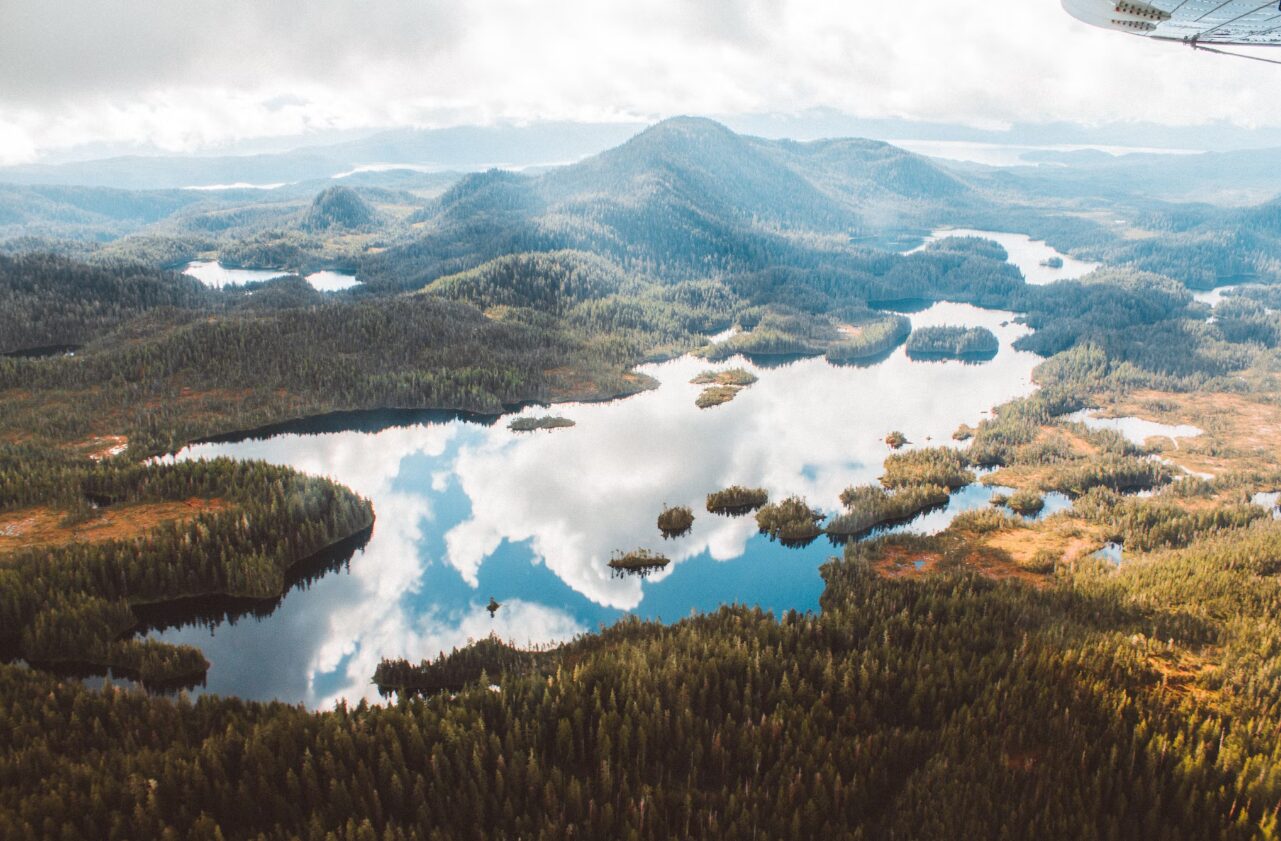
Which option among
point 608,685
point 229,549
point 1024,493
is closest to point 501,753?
point 608,685

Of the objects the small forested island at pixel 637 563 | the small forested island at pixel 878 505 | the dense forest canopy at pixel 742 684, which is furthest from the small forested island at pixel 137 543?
the small forested island at pixel 878 505

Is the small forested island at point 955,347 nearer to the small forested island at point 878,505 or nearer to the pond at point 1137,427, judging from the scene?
the pond at point 1137,427

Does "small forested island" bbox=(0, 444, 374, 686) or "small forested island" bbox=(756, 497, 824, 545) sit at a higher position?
"small forested island" bbox=(0, 444, 374, 686)

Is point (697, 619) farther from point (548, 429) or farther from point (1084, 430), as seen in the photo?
point (1084, 430)

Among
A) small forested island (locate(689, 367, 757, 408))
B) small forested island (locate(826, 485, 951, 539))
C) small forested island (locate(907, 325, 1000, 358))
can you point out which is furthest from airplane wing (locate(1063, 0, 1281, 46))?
small forested island (locate(907, 325, 1000, 358))

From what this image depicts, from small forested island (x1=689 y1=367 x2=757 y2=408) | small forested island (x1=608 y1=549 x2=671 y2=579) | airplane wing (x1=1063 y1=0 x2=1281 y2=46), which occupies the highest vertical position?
airplane wing (x1=1063 y1=0 x2=1281 y2=46)

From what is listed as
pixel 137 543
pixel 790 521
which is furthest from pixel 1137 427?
pixel 137 543

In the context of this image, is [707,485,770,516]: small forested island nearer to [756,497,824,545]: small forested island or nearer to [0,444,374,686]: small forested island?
[756,497,824,545]: small forested island
